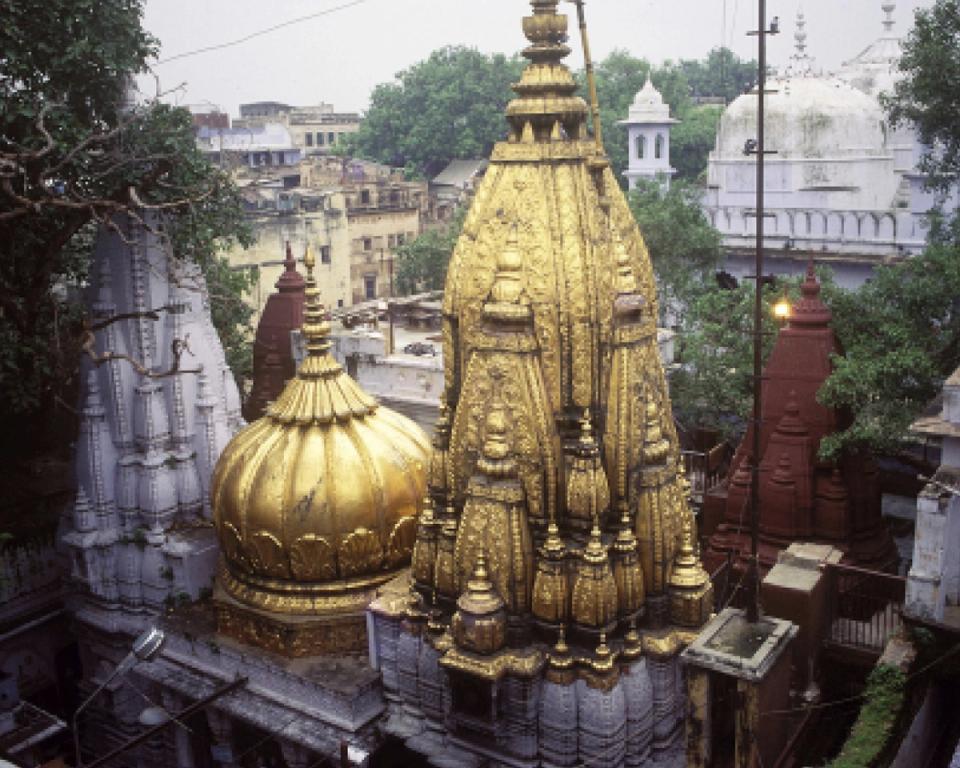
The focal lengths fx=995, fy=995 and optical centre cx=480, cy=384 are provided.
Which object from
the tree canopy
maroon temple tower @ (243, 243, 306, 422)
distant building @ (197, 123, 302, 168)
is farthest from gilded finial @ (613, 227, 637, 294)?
the tree canopy

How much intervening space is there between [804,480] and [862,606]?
5.90 ft

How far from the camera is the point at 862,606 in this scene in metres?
12.5

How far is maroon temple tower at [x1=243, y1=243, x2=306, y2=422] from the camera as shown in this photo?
2080 cm

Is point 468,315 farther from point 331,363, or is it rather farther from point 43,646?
point 43,646

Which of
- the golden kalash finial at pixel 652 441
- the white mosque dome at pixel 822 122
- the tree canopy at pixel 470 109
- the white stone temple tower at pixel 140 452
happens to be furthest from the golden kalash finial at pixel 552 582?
the tree canopy at pixel 470 109

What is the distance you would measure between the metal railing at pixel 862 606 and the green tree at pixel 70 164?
941 cm

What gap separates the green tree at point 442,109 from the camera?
5781cm

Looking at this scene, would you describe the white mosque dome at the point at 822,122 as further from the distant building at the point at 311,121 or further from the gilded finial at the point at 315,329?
the distant building at the point at 311,121

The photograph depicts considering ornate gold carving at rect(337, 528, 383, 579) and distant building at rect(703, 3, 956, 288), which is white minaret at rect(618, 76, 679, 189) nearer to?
distant building at rect(703, 3, 956, 288)

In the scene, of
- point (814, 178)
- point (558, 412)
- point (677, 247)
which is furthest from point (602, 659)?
point (814, 178)

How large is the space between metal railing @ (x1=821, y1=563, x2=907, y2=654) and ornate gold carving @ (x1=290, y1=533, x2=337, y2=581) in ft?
18.9

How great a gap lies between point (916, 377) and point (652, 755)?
6696 mm

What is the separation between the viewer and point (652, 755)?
396 inches

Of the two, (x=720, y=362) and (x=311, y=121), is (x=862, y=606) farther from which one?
(x=311, y=121)
